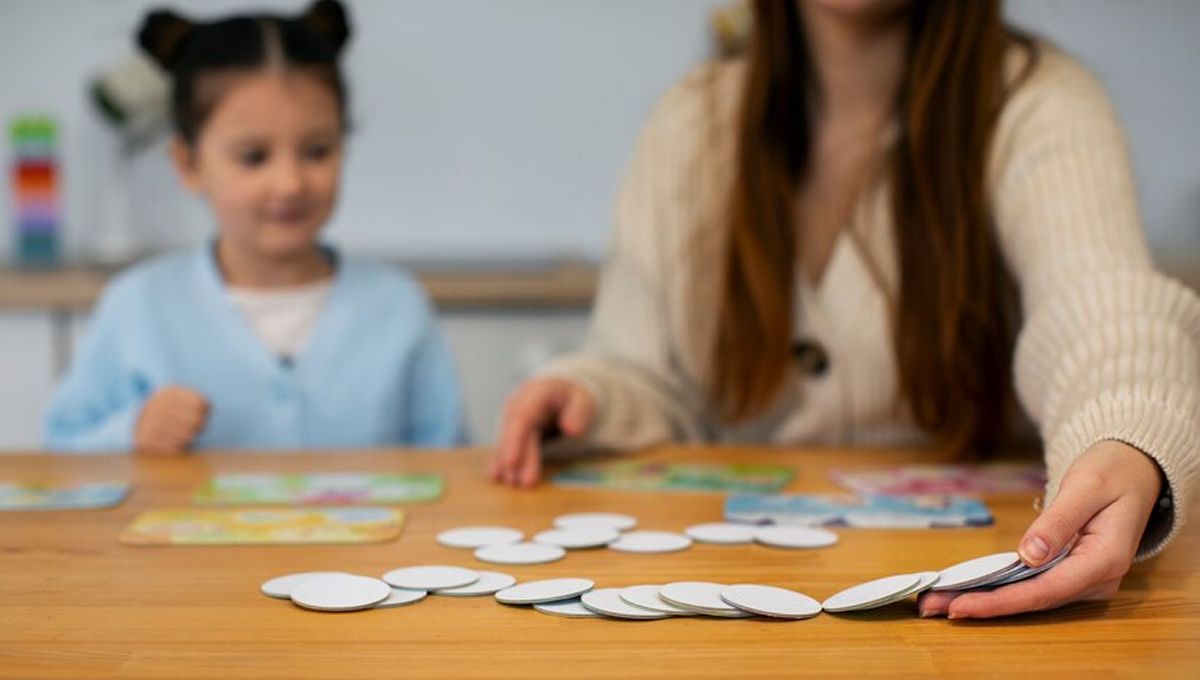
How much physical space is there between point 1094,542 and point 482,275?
2025 mm

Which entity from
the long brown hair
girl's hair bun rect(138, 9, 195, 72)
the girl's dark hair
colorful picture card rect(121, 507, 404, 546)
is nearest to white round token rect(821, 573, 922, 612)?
colorful picture card rect(121, 507, 404, 546)

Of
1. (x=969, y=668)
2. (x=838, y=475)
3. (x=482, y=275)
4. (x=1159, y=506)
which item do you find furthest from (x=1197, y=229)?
(x=969, y=668)

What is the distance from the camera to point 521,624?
31.0 inches

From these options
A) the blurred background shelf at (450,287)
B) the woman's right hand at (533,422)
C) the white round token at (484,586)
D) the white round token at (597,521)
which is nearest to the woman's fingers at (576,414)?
the woman's right hand at (533,422)

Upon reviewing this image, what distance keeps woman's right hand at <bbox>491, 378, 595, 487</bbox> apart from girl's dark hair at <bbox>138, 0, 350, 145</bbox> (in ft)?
2.47

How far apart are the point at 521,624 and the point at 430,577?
0.10 m

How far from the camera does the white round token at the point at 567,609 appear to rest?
801 mm

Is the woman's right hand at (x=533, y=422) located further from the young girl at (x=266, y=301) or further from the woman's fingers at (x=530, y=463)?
the young girl at (x=266, y=301)

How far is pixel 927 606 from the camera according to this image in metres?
0.80

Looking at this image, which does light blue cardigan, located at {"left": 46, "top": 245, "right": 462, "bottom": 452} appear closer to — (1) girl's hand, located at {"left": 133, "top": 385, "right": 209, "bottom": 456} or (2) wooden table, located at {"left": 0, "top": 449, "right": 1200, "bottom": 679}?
(1) girl's hand, located at {"left": 133, "top": 385, "right": 209, "bottom": 456}

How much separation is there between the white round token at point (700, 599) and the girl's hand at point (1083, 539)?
109mm

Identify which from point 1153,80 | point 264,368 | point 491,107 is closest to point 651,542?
point 264,368

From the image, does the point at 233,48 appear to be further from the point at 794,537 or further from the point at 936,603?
the point at 936,603

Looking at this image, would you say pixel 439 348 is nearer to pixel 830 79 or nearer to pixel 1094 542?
pixel 830 79
